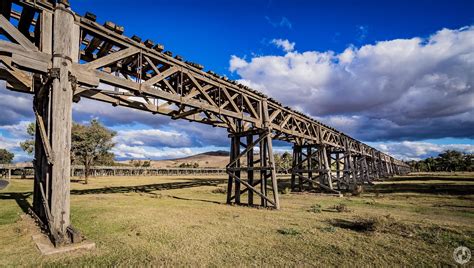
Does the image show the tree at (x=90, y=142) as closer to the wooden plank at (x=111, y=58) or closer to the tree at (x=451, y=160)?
the wooden plank at (x=111, y=58)

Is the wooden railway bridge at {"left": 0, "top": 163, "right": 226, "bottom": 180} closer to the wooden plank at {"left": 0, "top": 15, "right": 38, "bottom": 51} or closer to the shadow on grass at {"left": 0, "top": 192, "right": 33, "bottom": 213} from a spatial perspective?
the shadow on grass at {"left": 0, "top": 192, "right": 33, "bottom": 213}

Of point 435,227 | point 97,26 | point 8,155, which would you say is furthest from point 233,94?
point 8,155

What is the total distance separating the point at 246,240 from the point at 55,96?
216 inches

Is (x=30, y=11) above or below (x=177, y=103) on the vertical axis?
above

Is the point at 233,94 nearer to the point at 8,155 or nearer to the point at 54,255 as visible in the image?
the point at 54,255

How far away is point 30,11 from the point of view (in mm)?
6281

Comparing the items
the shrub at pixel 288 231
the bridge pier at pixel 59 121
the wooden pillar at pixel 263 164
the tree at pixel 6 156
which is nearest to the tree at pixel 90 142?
the wooden pillar at pixel 263 164

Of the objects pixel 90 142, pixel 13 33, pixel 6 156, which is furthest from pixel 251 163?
pixel 6 156

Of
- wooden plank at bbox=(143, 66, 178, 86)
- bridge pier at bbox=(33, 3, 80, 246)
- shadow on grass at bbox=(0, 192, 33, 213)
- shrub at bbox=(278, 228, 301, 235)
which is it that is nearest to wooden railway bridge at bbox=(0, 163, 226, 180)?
shadow on grass at bbox=(0, 192, 33, 213)
